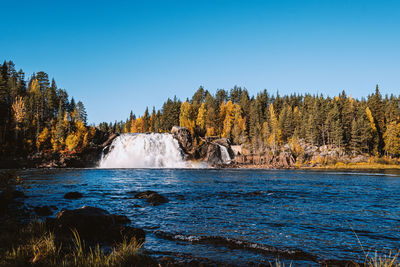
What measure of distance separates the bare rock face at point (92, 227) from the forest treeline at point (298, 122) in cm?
7648

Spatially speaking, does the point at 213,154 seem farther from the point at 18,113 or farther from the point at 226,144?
the point at 18,113

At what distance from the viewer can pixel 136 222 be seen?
39.7 feet

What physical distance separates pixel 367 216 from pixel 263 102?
115m

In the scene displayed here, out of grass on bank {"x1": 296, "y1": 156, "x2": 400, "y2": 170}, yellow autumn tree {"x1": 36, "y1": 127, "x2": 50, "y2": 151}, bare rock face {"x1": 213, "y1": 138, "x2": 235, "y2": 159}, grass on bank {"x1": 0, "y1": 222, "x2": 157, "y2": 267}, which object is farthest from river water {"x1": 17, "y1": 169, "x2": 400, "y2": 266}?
bare rock face {"x1": 213, "y1": 138, "x2": 235, "y2": 159}

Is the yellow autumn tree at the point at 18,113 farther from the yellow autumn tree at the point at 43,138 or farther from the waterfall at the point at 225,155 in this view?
the waterfall at the point at 225,155

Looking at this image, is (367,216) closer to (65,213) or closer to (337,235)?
(337,235)

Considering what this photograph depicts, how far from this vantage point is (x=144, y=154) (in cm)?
7200

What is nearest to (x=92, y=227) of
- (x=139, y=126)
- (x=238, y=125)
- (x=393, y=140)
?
(x=393, y=140)

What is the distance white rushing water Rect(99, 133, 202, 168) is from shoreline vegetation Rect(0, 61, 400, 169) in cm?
491

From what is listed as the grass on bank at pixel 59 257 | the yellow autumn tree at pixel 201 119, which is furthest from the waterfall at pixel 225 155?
the grass on bank at pixel 59 257

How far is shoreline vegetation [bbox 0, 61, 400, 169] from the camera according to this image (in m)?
71.2

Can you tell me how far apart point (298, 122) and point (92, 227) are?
103 meters

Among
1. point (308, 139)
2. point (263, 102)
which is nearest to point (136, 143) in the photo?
point (308, 139)

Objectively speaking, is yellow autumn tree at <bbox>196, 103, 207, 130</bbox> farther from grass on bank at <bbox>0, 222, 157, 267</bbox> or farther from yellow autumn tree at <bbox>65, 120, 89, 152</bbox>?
grass on bank at <bbox>0, 222, 157, 267</bbox>
